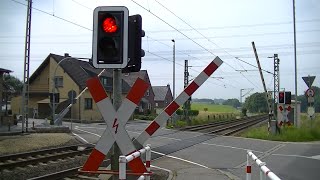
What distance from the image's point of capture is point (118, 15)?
5.48 meters

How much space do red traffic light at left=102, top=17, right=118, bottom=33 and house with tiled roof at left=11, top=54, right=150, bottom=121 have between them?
154ft

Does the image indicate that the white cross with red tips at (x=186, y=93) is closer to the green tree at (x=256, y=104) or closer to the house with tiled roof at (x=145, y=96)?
the house with tiled roof at (x=145, y=96)

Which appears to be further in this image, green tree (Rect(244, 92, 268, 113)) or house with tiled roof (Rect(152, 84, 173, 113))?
green tree (Rect(244, 92, 268, 113))

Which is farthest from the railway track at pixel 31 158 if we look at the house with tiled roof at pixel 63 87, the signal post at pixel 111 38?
the house with tiled roof at pixel 63 87

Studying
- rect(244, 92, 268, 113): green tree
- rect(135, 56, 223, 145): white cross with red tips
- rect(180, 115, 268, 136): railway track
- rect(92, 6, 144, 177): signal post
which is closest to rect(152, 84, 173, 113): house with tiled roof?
rect(244, 92, 268, 113): green tree

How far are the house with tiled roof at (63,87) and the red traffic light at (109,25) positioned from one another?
154 ft

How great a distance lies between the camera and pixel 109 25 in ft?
18.0

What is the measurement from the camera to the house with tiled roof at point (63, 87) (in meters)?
53.8

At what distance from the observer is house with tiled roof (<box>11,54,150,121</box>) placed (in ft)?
176

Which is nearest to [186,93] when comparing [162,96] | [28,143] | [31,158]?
[31,158]

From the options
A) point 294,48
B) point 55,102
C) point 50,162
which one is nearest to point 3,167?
point 50,162

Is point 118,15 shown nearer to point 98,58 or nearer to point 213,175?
point 98,58

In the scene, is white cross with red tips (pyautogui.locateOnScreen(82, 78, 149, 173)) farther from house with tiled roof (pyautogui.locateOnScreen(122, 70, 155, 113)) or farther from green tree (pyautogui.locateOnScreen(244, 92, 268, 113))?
green tree (pyautogui.locateOnScreen(244, 92, 268, 113))

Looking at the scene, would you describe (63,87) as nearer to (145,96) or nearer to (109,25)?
(145,96)
